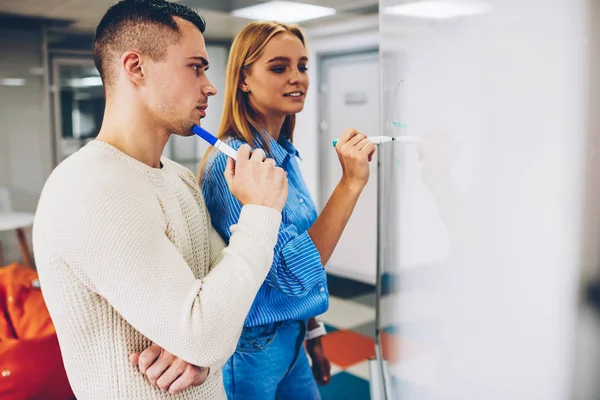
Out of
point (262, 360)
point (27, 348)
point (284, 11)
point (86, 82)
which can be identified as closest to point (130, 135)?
point (262, 360)

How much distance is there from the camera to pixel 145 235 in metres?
0.68

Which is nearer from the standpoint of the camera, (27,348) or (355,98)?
(27,348)

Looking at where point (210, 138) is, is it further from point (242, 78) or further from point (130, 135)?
point (242, 78)

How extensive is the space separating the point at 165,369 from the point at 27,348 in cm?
151

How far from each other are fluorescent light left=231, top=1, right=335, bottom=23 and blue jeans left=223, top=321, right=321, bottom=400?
8.63ft

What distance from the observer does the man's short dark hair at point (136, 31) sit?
83cm

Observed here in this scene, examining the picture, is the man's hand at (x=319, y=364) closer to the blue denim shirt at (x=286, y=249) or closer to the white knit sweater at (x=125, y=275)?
the blue denim shirt at (x=286, y=249)

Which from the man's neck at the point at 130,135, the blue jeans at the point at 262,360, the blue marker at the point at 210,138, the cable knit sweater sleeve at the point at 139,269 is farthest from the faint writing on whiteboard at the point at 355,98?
the cable knit sweater sleeve at the point at 139,269

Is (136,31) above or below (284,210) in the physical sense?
above

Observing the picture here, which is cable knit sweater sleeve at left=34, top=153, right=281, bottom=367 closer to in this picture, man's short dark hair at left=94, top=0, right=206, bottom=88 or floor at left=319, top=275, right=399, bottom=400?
man's short dark hair at left=94, top=0, right=206, bottom=88

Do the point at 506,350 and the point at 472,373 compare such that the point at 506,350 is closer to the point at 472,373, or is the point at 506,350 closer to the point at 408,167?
the point at 472,373

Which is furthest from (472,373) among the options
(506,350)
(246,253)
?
(246,253)

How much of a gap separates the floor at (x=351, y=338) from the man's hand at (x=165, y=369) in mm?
887

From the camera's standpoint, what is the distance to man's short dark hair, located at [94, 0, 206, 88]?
2.71ft
